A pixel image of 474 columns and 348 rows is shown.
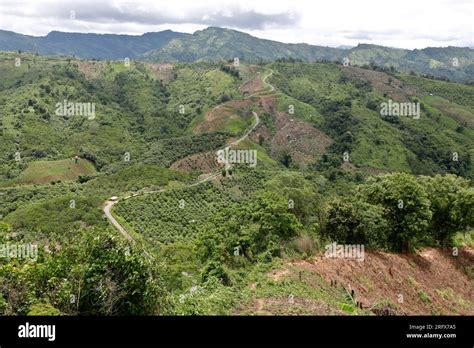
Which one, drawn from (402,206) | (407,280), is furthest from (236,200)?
(407,280)

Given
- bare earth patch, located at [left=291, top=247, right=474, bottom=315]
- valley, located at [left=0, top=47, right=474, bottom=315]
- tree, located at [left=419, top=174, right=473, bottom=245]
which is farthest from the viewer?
tree, located at [left=419, top=174, right=473, bottom=245]

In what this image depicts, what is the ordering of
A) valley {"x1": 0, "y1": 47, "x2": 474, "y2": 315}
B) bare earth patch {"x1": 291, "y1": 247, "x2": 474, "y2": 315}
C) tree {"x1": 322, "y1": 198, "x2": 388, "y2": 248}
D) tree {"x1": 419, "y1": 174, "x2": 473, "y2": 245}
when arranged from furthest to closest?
tree {"x1": 419, "y1": 174, "x2": 473, "y2": 245}
tree {"x1": 322, "y1": 198, "x2": 388, "y2": 248}
bare earth patch {"x1": 291, "y1": 247, "x2": 474, "y2": 315}
valley {"x1": 0, "y1": 47, "x2": 474, "y2": 315}

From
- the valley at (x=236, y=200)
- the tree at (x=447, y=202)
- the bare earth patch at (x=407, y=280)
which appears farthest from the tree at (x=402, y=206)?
the tree at (x=447, y=202)

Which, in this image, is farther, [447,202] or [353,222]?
[447,202]

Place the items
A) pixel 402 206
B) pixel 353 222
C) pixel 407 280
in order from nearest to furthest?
pixel 407 280 → pixel 353 222 → pixel 402 206

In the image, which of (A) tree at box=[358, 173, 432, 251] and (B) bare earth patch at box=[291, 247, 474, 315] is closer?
(B) bare earth patch at box=[291, 247, 474, 315]

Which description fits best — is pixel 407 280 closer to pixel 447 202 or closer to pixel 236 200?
pixel 447 202

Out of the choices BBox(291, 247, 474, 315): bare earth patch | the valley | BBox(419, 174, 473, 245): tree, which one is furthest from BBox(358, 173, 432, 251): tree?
BBox(419, 174, 473, 245): tree

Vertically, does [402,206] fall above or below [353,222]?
above

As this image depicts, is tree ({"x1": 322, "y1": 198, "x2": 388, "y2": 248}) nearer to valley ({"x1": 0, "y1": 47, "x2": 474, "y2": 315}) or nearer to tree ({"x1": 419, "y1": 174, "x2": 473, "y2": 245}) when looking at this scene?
valley ({"x1": 0, "y1": 47, "x2": 474, "y2": 315})

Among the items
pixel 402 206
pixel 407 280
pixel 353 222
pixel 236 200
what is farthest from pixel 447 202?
pixel 236 200

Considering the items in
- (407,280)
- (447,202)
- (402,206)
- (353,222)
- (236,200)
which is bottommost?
(236,200)

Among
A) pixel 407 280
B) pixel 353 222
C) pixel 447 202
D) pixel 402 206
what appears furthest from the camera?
pixel 447 202
